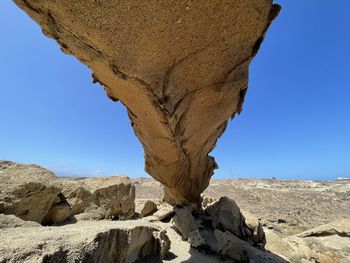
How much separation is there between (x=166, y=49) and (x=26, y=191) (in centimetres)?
444

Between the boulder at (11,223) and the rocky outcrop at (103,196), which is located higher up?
the rocky outcrop at (103,196)

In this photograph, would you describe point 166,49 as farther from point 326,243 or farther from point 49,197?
point 326,243

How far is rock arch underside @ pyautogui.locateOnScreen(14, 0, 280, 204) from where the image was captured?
4.51 metres

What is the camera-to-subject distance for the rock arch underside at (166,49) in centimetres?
451

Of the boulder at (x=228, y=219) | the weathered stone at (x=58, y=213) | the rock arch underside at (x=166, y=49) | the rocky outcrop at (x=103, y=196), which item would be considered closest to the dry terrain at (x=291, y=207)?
the boulder at (x=228, y=219)

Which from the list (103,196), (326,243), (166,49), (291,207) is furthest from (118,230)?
(291,207)

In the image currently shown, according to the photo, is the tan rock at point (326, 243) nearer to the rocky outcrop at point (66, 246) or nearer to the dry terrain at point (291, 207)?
the dry terrain at point (291, 207)

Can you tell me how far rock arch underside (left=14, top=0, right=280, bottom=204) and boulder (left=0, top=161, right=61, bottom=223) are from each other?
3048 millimetres

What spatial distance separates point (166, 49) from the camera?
536 cm

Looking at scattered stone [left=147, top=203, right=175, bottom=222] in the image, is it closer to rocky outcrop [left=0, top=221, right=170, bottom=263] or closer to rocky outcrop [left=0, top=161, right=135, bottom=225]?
rocky outcrop [left=0, top=161, right=135, bottom=225]

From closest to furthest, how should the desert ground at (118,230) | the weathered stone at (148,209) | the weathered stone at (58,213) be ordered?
the desert ground at (118,230) → the weathered stone at (58,213) → the weathered stone at (148,209)

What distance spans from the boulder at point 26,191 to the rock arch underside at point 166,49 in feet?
10.00

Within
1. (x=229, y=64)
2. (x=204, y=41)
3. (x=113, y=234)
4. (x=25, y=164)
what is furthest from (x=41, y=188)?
(x=229, y=64)

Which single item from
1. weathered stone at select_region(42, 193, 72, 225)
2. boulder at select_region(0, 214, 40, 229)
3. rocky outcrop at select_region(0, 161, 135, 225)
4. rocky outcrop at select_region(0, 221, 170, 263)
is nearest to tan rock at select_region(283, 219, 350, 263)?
rocky outcrop at select_region(0, 161, 135, 225)
